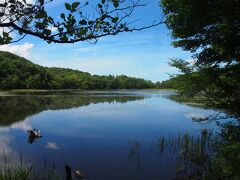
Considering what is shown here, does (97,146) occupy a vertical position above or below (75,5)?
below

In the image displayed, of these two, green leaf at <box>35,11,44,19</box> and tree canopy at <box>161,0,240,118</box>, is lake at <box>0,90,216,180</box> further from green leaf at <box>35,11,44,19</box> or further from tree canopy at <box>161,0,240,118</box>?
green leaf at <box>35,11,44,19</box>

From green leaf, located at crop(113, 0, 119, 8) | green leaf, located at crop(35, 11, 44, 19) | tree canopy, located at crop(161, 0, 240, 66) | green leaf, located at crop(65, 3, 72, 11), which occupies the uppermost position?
tree canopy, located at crop(161, 0, 240, 66)

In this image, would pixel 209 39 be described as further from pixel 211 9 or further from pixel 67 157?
pixel 67 157

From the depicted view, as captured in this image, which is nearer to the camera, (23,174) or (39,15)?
(39,15)

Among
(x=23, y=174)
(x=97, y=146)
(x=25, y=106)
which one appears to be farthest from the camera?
(x=25, y=106)

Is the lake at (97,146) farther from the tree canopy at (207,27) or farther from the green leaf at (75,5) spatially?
the green leaf at (75,5)

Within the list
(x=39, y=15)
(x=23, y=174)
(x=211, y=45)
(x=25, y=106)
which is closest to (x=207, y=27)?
(x=211, y=45)

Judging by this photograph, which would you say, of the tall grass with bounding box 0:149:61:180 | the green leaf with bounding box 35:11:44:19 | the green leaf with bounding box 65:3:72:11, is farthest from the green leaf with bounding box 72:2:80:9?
the tall grass with bounding box 0:149:61:180

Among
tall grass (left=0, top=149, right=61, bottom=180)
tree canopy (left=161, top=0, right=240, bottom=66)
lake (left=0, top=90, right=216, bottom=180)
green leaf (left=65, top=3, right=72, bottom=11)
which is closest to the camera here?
green leaf (left=65, top=3, right=72, bottom=11)

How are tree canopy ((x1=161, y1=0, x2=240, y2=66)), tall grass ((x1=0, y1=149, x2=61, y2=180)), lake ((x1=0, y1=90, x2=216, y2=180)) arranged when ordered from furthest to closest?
lake ((x1=0, y1=90, x2=216, y2=180)) < tree canopy ((x1=161, y1=0, x2=240, y2=66)) < tall grass ((x1=0, y1=149, x2=61, y2=180))

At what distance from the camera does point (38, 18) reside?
3.46 m

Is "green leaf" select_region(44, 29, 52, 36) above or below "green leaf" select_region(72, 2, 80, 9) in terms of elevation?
below

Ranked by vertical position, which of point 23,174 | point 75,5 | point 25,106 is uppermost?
point 75,5

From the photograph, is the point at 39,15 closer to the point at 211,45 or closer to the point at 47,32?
the point at 47,32
